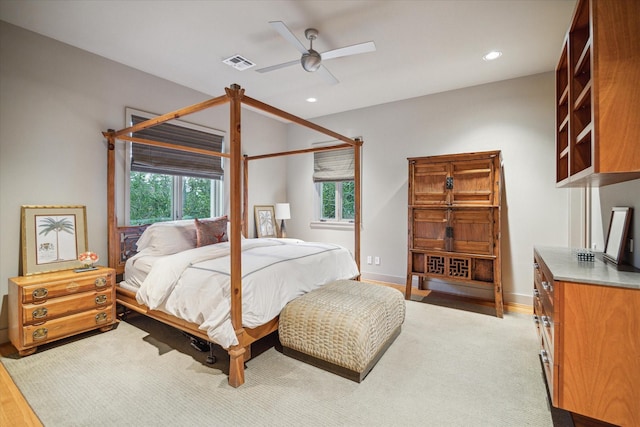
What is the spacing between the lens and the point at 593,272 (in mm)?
1594

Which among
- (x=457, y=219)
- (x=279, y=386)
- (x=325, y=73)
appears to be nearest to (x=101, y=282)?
(x=279, y=386)

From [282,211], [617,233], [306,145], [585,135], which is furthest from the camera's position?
[306,145]

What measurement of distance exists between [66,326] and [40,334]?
0.17 meters

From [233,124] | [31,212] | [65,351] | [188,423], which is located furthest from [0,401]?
[233,124]

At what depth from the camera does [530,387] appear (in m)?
2.03

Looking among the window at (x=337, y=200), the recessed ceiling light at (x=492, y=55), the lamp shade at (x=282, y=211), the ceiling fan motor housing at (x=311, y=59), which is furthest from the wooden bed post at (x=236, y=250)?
the window at (x=337, y=200)

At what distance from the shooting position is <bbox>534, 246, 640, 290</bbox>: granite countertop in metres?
1.40

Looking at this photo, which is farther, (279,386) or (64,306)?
(64,306)

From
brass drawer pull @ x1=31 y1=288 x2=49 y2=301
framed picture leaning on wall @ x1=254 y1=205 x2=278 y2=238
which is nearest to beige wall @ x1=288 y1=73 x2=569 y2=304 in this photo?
framed picture leaning on wall @ x1=254 y1=205 x2=278 y2=238

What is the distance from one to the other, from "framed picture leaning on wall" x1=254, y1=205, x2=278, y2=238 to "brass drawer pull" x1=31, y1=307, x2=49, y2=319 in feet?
9.40

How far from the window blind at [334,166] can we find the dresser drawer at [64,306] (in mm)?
3478

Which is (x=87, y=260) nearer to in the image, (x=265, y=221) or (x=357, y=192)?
(x=265, y=221)

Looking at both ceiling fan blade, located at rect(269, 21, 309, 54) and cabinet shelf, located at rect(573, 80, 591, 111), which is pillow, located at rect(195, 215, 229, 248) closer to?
ceiling fan blade, located at rect(269, 21, 309, 54)

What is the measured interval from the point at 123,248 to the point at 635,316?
4.15 metres
